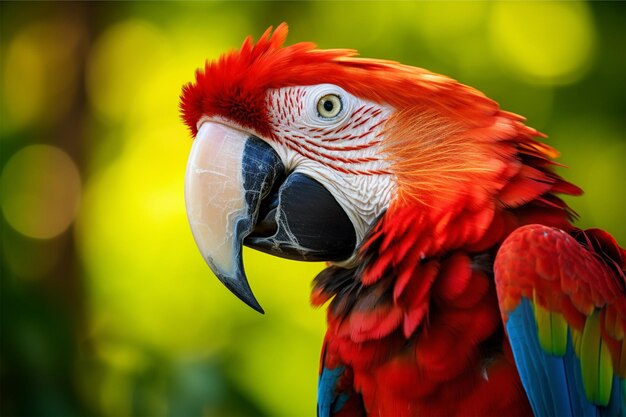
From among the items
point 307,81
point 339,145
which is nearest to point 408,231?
point 339,145

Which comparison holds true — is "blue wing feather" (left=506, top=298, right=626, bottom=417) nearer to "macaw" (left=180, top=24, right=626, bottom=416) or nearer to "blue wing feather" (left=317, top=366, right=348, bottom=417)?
"macaw" (left=180, top=24, right=626, bottom=416)

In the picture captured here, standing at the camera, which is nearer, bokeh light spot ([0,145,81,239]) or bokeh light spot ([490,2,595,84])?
bokeh light spot ([0,145,81,239])

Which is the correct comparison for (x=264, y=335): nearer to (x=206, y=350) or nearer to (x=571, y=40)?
(x=206, y=350)

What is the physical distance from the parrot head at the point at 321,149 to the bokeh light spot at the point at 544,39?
2039 mm

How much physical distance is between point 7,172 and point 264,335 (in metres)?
1.37

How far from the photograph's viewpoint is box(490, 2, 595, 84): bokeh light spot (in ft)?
10.3

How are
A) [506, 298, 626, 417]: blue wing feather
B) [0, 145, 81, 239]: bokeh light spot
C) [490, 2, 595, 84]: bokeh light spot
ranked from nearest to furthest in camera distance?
[506, 298, 626, 417]: blue wing feather, [0, 145, 81, 239]: bokeh light spot, [490, 2, 595, 84]: bokeh light spot

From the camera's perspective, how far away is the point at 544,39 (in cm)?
321

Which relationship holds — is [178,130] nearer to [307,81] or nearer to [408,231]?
[307,81]

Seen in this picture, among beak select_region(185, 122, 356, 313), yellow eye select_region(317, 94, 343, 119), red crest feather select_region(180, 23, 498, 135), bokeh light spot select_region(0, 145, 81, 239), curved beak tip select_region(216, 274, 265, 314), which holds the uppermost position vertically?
red crest feather select_region(180, 23, 498, 135)

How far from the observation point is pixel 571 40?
10.3 ft

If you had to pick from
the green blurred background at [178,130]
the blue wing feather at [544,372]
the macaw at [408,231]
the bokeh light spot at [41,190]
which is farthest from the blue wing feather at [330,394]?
the bokeh light spot at [41,190]

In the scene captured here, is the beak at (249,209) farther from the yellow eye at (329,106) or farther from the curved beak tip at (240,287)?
the yellow eye at (329,106)

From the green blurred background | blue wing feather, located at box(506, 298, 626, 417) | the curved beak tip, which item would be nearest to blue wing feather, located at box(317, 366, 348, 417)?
the curved beak tip
